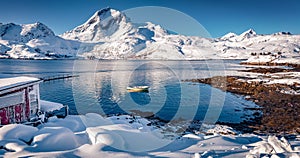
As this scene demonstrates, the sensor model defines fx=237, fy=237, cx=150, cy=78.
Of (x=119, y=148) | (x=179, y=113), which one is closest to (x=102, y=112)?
(x=179, y=113)

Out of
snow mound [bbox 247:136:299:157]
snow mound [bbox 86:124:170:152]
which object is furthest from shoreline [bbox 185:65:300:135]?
snow mound [bbox 86:124:170:152]

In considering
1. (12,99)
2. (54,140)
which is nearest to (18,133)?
(54,140)

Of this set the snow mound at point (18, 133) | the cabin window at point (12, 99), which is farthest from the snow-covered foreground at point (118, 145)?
the cabin window at point (12, 99)

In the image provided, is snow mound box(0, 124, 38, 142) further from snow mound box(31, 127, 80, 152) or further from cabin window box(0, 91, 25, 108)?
cabin window box(0, 91, 25, 108)

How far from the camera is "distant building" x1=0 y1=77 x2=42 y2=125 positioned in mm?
12266

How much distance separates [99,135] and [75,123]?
152 inches

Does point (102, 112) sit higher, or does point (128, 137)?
point (128, 137)

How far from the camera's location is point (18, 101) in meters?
13.4

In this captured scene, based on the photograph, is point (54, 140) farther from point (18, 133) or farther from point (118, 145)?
point (118, 145)

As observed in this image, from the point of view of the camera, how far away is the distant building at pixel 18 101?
12.3 m

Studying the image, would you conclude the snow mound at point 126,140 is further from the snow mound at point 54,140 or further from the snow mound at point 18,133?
the snow mound at point 18,133

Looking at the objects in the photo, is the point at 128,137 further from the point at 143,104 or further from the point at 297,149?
the point at 143,104

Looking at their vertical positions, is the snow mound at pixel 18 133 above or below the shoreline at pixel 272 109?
above

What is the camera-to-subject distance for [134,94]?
38781mm
